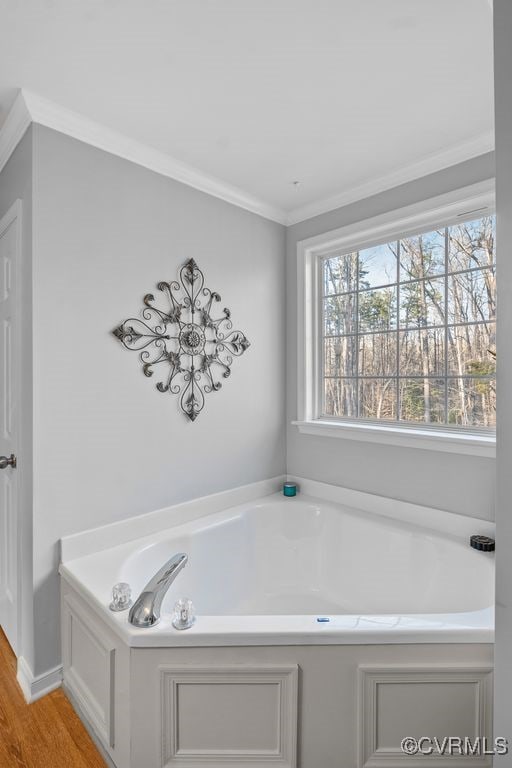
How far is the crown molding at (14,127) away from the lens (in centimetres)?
159

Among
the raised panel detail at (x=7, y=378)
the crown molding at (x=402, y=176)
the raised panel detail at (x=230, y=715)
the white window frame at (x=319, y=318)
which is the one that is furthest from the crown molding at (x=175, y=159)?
the raised panel detail at (x=230, y=715)

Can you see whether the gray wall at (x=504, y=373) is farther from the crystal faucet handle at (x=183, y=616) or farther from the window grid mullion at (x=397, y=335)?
the window grid mullion at (x=397, y=335)

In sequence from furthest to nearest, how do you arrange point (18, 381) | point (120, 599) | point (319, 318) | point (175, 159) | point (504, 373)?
point (319, 318), point (175, 159), point (18, 381), point (120, 599), point (504, 373)

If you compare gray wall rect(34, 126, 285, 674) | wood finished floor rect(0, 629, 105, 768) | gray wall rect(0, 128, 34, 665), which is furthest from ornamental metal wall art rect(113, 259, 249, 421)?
wood finished floor rect(0, 629, 105, 768)

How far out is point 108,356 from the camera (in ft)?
6.05

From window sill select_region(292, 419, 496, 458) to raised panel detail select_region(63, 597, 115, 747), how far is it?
1.59 m

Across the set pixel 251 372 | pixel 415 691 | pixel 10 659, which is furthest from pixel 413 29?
pixel 10 659

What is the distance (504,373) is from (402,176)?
1760mm

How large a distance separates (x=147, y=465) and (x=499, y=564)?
1569 millimetres

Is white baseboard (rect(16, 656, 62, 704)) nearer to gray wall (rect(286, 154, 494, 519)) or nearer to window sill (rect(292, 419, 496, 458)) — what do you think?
gray wall (rect(286, 154, 494, 519))

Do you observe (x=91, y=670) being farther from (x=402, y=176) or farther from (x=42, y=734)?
(x=402, y=176)

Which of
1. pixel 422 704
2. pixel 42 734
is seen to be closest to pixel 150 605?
pixel 42 734

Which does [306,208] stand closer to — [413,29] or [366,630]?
[413,29]

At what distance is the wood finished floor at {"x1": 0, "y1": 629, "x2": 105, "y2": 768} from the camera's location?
1397 mm
